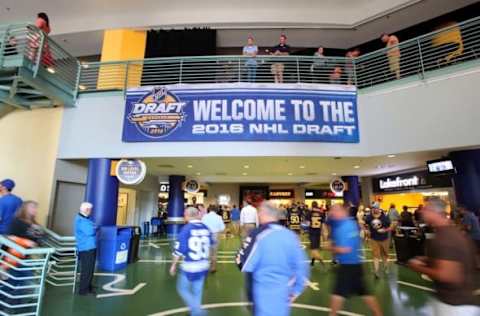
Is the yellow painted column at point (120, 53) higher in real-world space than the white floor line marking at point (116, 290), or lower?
higher

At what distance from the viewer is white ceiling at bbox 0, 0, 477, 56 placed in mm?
10484

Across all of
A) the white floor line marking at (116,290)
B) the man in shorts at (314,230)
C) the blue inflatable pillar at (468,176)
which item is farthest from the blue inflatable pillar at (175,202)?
the blue inflatable pillar at (468,176)

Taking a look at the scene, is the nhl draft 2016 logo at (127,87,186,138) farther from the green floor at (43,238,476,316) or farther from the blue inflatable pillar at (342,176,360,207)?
the blue inflatable pillar at (342,176,360,207)

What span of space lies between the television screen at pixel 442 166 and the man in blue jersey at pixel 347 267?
Answer: 6.07m

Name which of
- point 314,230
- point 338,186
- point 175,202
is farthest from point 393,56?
point 175,202

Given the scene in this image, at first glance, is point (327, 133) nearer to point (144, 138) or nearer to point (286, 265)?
point (144, 138)

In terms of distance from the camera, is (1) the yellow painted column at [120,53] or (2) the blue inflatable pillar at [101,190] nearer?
(2) the blue inflatable pillar at [101,190]

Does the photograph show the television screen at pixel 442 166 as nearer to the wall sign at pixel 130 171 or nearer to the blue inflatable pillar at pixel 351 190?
the blue inflatable pillar at pixel 351 190

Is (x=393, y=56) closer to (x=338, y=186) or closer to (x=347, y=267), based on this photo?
(x=347, y=267)

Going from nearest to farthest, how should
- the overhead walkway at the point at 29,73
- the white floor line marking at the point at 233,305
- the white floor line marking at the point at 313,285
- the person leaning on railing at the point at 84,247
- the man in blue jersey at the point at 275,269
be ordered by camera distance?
1. the man in blue jersey at the point at 275,269
2. the white floor line marking at the point at 233,305
3. the person leaning on railing at the point at 84,247
4. the white floor line marking at the point at 313,285
5. the overhead walkway at the point at 29,73

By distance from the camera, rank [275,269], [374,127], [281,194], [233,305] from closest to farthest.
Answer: [275,269]
[233,305]
[374,127]
[281,194]

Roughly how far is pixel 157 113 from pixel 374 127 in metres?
5.96

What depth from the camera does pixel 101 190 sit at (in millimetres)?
7816

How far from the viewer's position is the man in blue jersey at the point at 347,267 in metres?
3.49
